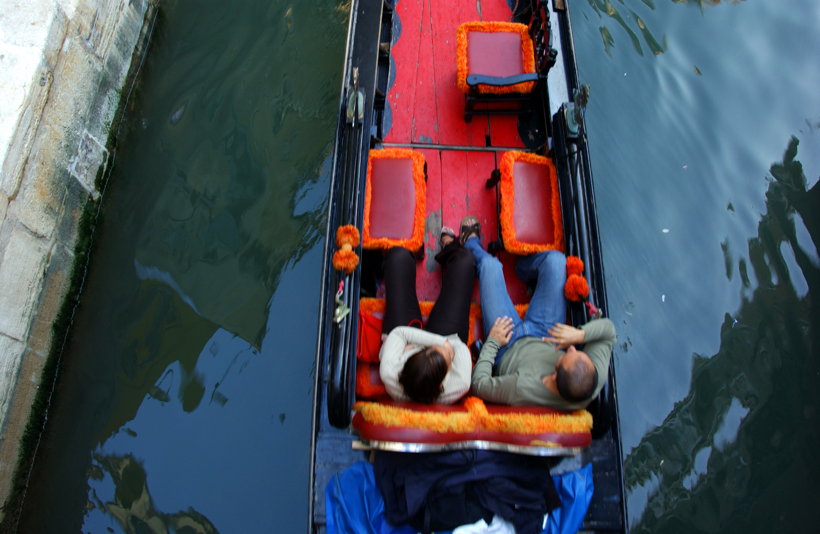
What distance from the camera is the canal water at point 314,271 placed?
3160mm

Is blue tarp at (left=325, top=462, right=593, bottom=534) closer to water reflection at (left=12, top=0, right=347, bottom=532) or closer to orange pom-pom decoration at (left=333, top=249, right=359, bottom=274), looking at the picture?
orange pom-pom decoration at (left=333, top=249, right=359, bottom=274)

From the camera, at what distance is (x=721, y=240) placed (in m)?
3.81

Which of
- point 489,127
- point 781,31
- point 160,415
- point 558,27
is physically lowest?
point 160,415

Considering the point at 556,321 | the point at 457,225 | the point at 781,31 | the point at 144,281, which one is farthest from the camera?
Answer: the point at 781,31

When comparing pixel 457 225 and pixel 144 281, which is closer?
pixel 457 225

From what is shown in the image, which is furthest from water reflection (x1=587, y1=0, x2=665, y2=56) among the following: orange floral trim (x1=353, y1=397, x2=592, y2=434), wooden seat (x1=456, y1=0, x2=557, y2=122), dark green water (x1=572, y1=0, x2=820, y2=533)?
orange floral trim (x1=353, y1=397, x2=592, y2=434)

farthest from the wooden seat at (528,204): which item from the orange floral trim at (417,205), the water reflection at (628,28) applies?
the water reflection at (628,28)

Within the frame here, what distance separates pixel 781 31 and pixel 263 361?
4878 mm

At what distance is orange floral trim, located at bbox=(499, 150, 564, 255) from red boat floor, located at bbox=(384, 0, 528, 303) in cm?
18

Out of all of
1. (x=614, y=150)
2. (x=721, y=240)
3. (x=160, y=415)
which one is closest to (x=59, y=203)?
(x=160, y=415)

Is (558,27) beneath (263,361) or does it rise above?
above

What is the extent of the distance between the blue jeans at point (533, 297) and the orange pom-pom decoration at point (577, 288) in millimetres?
53

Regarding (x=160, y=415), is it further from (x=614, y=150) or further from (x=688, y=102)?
(x=688, y=102)

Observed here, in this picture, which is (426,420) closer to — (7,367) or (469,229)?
(469,229)
